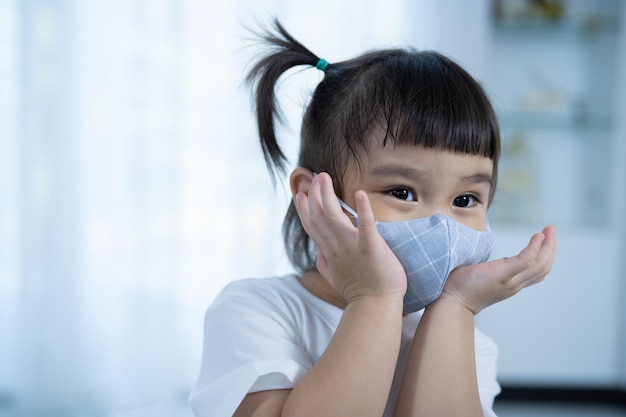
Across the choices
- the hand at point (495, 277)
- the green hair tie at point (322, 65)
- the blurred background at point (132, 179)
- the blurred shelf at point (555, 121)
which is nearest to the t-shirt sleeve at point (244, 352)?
the hand at point (495, 277)

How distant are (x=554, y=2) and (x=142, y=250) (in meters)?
1.90

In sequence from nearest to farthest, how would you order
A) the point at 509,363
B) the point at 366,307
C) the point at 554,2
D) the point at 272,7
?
the point at 366,307 < the point at 272,7 < the point at 509,363 < the point at 554,2

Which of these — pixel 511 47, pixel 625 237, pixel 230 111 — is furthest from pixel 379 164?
pixel 511 47

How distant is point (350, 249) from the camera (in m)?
0.80

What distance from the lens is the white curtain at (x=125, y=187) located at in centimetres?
236

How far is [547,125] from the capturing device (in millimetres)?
2812

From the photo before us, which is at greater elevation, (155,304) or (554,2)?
(554,2)

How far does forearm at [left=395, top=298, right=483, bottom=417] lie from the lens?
2.76 feet

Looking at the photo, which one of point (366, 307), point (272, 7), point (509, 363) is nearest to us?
point (366, 307)

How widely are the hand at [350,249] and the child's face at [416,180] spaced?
Result: 8 cm

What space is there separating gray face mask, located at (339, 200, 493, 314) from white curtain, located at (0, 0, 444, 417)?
4.98 ft

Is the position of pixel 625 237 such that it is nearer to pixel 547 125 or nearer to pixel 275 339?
pixel 547 125

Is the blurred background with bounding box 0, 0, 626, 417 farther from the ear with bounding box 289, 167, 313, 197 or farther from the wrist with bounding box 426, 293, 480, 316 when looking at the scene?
the wrist with bounding box 426, 293, 480, 316

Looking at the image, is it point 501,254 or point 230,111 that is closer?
point 230,111
